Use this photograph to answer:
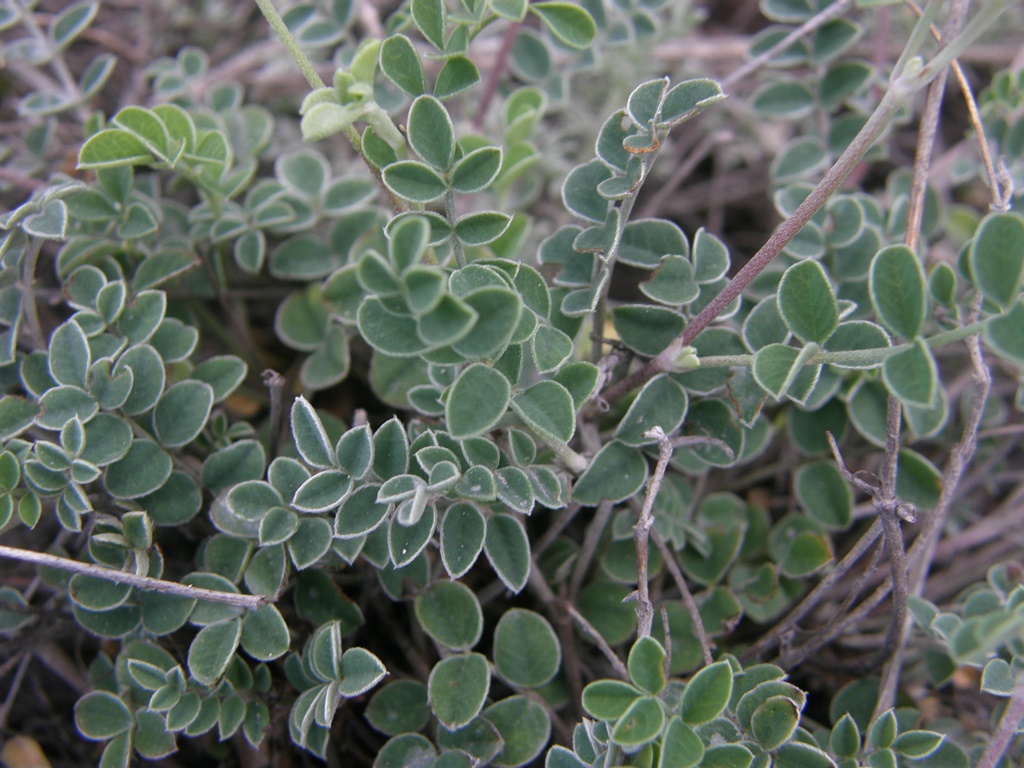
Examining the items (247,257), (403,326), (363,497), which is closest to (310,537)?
(363,497)

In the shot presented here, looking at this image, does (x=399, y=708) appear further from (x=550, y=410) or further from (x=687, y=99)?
(x=687, y=99)

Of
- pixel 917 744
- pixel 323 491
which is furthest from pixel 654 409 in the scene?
pixel 917 744

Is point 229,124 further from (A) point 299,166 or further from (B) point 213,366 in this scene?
(B) point 213,366

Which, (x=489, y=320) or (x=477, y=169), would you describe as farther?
(x=477, y=169)

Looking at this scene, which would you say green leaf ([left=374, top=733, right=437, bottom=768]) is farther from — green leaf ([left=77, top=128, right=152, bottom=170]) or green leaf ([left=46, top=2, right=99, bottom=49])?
green leaf ([left=46, top=2, right=99, bottom=49])

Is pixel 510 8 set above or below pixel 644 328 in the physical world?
above

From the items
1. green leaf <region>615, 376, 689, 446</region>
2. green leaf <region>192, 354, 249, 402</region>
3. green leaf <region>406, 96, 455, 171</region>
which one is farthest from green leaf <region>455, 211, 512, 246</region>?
green leaf <region>192, 354, 249, 402</region>
